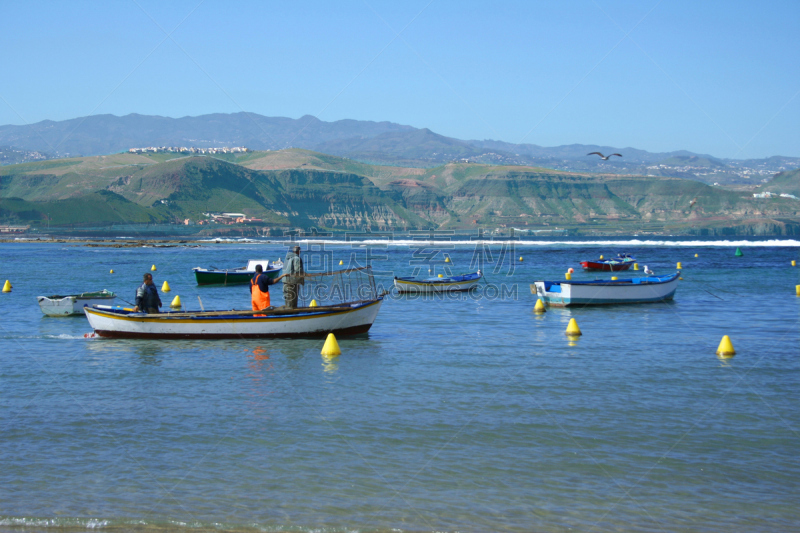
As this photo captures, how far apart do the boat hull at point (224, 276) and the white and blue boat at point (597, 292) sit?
21.2 metres

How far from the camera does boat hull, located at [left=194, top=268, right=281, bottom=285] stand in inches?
1914

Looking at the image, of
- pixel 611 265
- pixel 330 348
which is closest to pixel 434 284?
pixel 330 348

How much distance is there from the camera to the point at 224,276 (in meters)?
49.3

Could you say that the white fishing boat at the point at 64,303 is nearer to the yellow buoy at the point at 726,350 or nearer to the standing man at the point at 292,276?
the standing man at the point at 292,276

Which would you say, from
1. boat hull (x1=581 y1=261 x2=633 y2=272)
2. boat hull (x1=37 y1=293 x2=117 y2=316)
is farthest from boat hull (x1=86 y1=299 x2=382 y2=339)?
boat hull (x1=581 y1=261 x2=633 y2=272)

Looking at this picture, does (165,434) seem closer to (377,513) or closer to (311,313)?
(377,513)

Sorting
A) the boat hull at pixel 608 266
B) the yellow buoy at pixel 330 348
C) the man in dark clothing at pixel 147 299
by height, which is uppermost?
the man in dark clothing at pixel 147 299

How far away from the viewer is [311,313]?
73.0 feet

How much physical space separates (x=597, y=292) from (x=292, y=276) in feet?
58.8

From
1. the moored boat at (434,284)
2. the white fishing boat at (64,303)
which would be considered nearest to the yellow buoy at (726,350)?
the moored boat at (434,284)

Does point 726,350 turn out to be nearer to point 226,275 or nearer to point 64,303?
point 64,303

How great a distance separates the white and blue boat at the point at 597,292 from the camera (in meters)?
33.5

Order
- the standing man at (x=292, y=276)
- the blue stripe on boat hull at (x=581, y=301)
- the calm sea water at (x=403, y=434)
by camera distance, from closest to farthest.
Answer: the calm sea water at (x=403, y=434), the standing man at (x=292, y=276), the blue stripe on boat hull at (x=581, y=301)

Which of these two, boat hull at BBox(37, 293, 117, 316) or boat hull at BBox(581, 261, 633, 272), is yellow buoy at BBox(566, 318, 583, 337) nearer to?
boat hull at BBox(37, 293, 117, 316)
